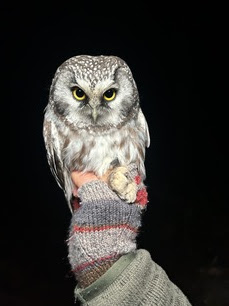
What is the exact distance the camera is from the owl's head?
2.19 m

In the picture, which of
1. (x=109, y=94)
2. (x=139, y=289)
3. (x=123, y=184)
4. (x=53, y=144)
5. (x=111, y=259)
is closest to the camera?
(x=139, y=289)

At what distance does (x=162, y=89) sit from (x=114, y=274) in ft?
9.79

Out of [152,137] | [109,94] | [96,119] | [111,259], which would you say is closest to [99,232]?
[111,259]

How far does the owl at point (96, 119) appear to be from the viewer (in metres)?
2.20

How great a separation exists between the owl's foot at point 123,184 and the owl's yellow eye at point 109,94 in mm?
316

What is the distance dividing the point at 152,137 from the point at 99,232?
9.16ft

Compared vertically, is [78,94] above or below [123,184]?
above

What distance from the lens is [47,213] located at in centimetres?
461

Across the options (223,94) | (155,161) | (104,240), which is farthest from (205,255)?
(104,240)

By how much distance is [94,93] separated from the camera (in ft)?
7.14

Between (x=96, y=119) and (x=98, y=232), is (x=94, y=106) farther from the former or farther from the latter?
(x=98, y=232)

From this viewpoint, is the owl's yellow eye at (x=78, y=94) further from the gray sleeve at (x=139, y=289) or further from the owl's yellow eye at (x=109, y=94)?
the gray sleeve at (x=139, y=289)

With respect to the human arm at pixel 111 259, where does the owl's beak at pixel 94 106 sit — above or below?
above

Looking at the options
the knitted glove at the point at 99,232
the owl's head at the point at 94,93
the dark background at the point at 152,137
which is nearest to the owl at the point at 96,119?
the owl's head at the point at 94,93
